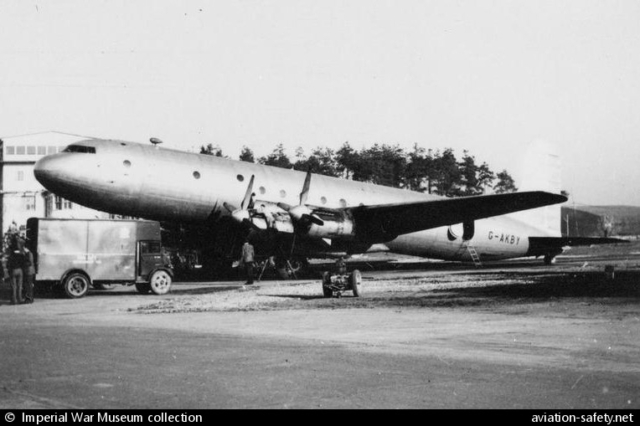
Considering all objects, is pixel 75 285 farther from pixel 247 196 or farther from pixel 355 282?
pixel 355 282

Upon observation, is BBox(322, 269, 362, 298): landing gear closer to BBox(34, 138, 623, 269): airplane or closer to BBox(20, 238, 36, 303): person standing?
BBox(34, 138, 623, 269): airplane

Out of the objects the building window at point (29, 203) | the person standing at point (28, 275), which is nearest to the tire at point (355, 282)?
the person standing at point (28, 275)

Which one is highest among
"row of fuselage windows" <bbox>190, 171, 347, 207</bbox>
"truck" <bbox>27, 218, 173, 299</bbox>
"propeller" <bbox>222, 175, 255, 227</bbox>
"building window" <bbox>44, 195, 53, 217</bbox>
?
"building window" <bbox>44, 195, 53, 217</bbox>

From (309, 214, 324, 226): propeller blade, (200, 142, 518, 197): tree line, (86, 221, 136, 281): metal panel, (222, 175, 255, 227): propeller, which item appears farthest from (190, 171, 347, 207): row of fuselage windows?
(200, 142, 518, 197): tree line

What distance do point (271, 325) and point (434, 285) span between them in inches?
403

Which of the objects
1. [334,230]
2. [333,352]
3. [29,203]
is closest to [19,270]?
[334,230]

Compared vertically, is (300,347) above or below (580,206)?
below

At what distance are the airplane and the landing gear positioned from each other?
20.0 feet

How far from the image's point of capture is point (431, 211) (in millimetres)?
28750

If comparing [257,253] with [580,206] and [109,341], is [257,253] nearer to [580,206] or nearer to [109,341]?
[109,341]

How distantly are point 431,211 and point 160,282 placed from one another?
11590 mm

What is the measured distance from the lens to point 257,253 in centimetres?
2852

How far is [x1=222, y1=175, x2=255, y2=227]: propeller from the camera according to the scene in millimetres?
25250

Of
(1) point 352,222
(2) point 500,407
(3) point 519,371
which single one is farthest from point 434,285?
(2) point 500,407
